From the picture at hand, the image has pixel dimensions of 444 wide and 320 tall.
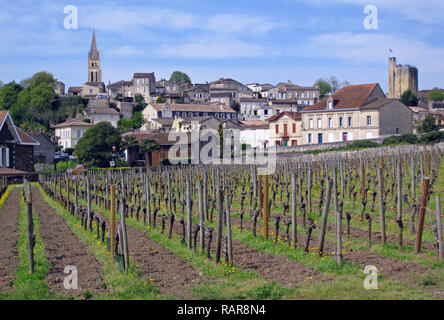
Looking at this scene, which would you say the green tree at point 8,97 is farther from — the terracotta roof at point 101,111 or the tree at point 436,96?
the tree at point 436,96

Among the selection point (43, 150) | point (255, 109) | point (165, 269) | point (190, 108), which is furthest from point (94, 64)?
point (165, 269)

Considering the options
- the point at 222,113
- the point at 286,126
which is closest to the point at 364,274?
the point at 286,126

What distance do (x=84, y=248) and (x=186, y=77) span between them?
149047mm

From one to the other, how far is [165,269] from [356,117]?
54072 millimetres

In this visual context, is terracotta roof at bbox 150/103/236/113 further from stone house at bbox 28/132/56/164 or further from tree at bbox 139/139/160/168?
tree at bbox 139/139/160/168

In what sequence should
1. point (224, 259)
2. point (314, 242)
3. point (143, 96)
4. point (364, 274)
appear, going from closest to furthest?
point (364, 274) → point (224, 259) → point (314, 242) → point (143, 96)

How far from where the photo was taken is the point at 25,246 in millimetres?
13344

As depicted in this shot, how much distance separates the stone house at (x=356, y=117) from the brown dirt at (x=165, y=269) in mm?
50449

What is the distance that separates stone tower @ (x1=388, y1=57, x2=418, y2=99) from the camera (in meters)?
139

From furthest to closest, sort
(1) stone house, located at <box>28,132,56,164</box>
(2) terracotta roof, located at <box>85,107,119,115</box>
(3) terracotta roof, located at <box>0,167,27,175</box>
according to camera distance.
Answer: (2) terracotta roof, located at <box>85,107,119,115</box>
(1) stone house, located at <box>28,132,56,164</box>
(3) terracotta roof, located at <box>0,167,27,175</box>

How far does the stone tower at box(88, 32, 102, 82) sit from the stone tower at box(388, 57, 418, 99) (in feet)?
299

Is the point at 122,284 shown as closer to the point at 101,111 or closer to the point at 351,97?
the point at 351,97

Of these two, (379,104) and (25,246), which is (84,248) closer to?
(25,246)

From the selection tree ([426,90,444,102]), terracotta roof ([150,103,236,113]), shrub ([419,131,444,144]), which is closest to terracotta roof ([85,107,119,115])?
terracotta roof ([150,103,236,113])
